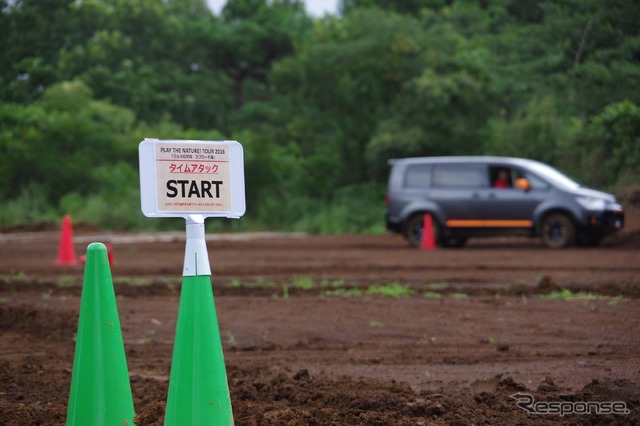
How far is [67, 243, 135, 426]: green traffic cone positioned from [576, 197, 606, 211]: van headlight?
16.3 m

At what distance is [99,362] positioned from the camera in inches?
201

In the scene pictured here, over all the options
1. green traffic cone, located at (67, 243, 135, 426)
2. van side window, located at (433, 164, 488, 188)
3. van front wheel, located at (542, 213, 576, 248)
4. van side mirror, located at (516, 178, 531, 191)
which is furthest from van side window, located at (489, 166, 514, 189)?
green traffic cone, located at (67, 243, 135, 426)

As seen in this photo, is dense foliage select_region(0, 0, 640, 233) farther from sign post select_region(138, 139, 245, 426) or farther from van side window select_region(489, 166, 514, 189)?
sign post select_region(138, 139, 245, 426)

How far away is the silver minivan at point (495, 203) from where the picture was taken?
20484 millimetres

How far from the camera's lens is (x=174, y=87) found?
154 feet

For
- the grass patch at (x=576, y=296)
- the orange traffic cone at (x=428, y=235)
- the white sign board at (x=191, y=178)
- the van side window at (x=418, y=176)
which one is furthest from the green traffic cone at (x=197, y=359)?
the van side window at (x=418, y=176)

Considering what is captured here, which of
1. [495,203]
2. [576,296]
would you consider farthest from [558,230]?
[576,296]

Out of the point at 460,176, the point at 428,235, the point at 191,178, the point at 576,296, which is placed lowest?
the point at 576,296

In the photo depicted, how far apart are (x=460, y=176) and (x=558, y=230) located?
2.37m

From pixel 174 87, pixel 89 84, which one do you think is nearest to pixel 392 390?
pixel 89 84

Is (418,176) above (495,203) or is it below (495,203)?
above

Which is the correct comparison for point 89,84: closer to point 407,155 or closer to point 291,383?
point 407,155

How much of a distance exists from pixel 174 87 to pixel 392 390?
4155 cm

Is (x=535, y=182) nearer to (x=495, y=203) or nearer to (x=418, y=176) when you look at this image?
(x=495, y=203)
